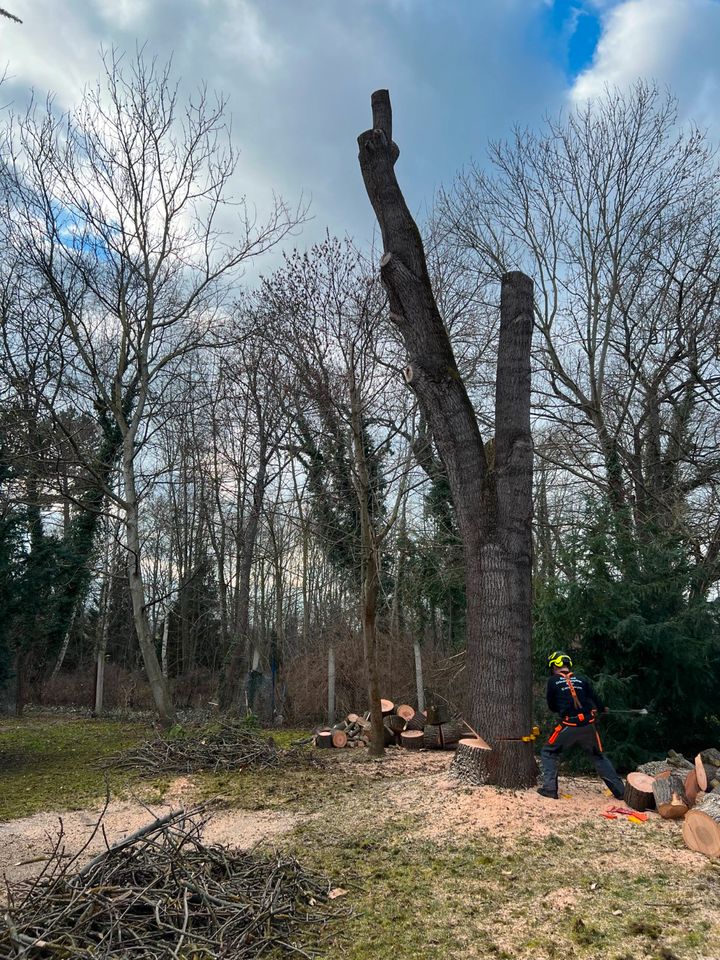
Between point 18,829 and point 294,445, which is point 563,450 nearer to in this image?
point 294,445

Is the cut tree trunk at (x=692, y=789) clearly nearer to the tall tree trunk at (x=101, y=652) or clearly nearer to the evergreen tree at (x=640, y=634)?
the evergreen tree at (x=640, y=634)

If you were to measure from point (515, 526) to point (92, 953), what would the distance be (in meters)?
5.19

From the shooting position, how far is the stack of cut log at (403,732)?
1110 cm

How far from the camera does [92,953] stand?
3.43 m

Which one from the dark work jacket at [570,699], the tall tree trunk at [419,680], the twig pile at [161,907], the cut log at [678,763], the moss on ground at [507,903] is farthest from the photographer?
the tall tree trunk at [419,680]

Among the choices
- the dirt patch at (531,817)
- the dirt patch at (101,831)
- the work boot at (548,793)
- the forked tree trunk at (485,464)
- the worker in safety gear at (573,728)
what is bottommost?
the dirt patch at (101,831)

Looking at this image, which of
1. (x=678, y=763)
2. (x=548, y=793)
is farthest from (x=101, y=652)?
(x=678, y=763)

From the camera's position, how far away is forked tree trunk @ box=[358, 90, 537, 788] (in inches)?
272

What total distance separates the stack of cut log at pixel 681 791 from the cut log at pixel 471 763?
134 cm

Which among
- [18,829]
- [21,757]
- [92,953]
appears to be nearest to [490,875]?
[92,953]

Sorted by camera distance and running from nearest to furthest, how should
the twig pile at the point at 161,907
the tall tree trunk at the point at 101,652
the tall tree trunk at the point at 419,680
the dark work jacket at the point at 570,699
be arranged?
the twig pile at the point at 161,907 < the dark work jacket at the point at 570,699 < the tall tree trunk at the point at 419,680 < the tall tree trunk at the point at 101,652

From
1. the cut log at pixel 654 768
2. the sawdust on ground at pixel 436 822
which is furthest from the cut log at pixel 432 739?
the cut log at pixel 654 768

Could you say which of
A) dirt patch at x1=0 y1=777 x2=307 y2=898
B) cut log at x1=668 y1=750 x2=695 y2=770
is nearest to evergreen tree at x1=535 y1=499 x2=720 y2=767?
cut log at x1=668 y1=750 x2=695 y2=770

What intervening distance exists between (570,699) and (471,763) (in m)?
1.19
